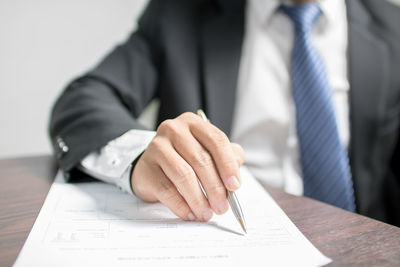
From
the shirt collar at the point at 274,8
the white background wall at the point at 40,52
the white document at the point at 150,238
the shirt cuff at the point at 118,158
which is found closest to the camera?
the white document at the point at 150,238

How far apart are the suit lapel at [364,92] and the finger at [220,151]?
19.3 inches

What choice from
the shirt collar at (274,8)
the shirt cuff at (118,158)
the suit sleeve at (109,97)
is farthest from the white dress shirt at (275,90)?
the shirt cuff at (118,158)

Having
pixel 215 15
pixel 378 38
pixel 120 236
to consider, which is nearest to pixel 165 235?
pixel 120 236

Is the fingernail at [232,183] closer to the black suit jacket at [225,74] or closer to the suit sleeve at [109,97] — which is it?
the suit sleeve at [109,97]

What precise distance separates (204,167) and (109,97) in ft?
1.25

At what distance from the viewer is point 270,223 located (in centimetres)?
39

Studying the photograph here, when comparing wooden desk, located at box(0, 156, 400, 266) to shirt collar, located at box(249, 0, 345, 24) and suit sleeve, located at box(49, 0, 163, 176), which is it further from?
shirt collar, located at box(249, 0, 345, 24)

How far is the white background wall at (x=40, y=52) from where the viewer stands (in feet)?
3.77

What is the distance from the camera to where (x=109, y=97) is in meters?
0.72

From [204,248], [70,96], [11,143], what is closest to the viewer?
[204,248]

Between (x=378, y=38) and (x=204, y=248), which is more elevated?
(x=378, y=38)

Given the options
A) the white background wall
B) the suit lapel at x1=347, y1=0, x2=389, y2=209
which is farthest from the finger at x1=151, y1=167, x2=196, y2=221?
the white background wall

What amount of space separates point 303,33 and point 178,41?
0.29 metres

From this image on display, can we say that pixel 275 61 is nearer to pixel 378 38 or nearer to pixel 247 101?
pixel 247 101
